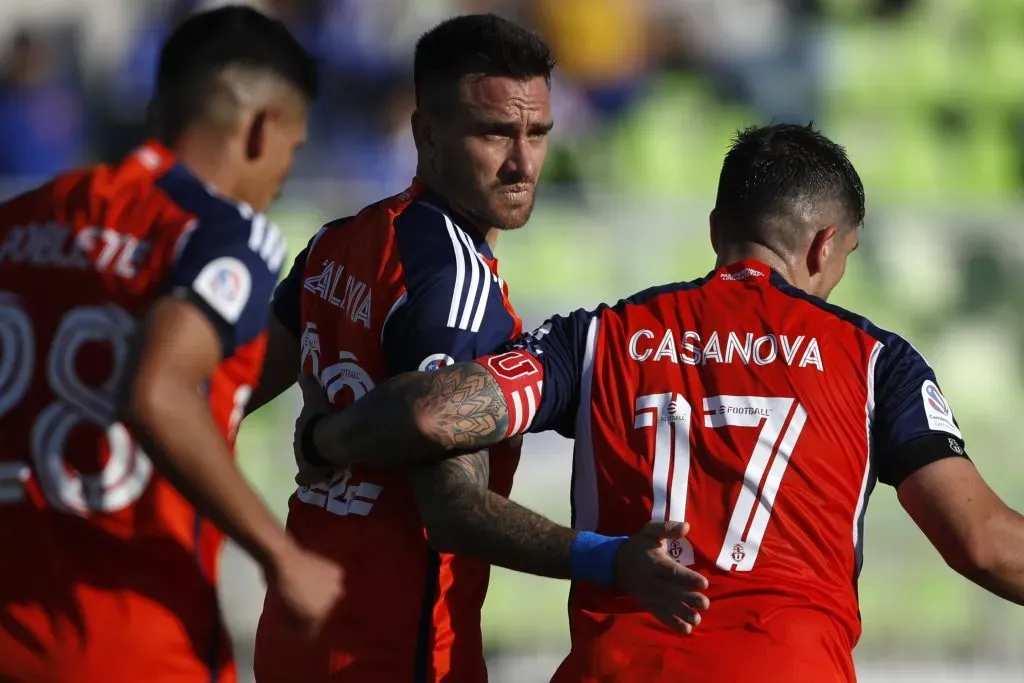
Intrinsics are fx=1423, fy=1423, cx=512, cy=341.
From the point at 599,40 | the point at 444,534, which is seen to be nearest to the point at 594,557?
the point at 444,534

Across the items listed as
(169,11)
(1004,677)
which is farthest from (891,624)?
(169,11)

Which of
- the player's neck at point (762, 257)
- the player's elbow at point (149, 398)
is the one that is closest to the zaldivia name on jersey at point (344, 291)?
the player's neck at point (762, 257)

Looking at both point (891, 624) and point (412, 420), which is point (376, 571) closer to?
point (412, 420)

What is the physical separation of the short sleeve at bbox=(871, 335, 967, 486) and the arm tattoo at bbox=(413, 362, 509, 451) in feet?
2.86

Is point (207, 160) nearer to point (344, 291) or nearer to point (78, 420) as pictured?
point (78, 420)

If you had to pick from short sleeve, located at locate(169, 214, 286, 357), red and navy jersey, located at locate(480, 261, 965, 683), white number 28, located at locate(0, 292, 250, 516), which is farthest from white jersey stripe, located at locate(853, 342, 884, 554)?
white number 28, located at locate(0, 292, 250, 516)

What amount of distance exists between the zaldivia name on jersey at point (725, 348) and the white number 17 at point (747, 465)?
0.32 ft

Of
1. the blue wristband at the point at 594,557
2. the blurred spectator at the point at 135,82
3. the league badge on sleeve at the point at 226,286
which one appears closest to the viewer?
the league badge on sleeve at the point at 226,286

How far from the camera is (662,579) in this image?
9.59 feet

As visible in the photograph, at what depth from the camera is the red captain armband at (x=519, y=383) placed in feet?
10.7

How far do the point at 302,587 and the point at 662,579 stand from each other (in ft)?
2.53

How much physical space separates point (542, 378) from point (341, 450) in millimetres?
505

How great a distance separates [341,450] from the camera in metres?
3.36

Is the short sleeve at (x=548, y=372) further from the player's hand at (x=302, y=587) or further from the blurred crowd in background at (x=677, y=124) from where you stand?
the blurred crowd in background at (x=677, y=124)
